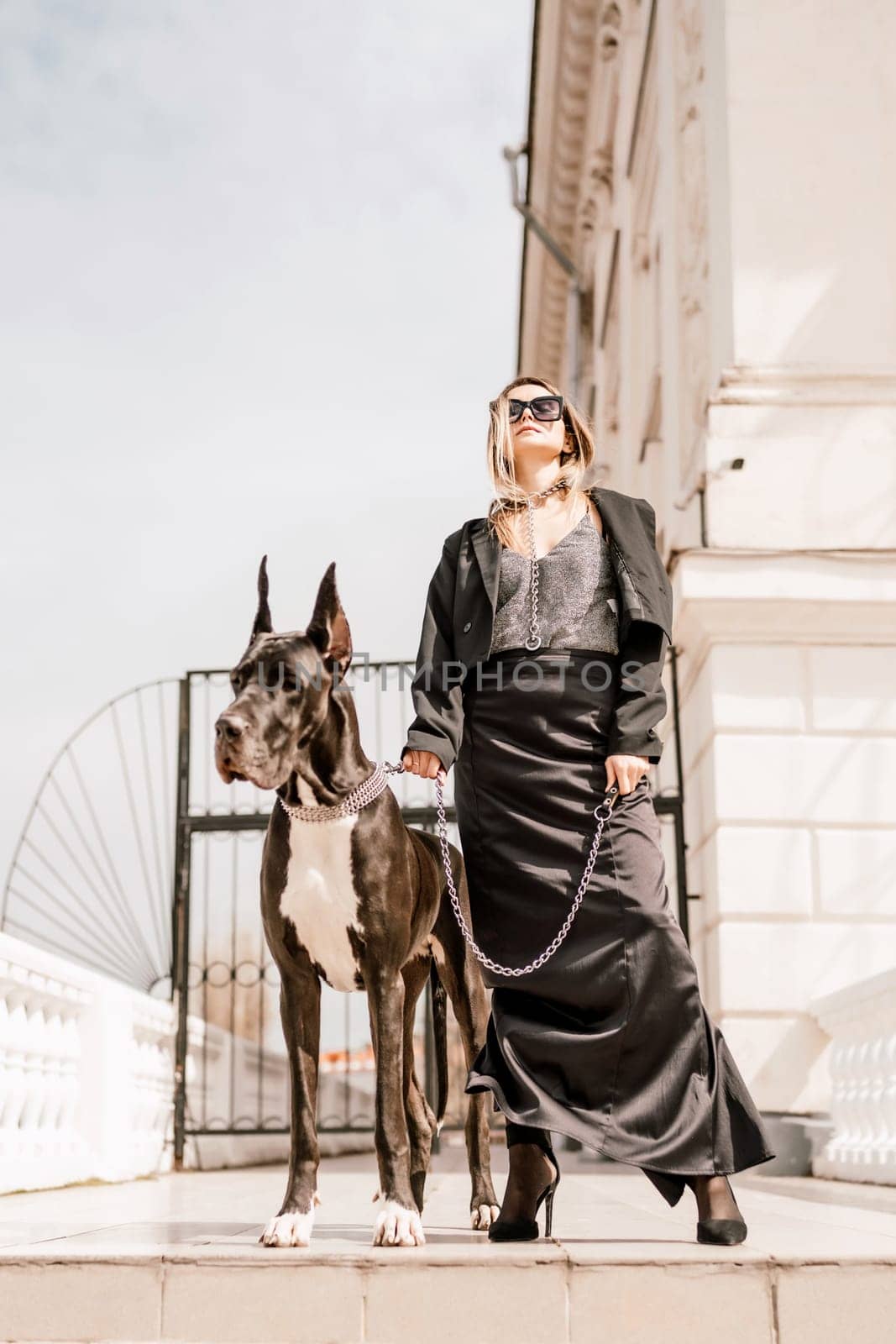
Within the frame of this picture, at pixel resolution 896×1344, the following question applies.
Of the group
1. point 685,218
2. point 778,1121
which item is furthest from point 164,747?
point 685,218

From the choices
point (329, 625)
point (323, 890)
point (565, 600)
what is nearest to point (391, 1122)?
point (323, 890)

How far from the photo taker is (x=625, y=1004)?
137 inches

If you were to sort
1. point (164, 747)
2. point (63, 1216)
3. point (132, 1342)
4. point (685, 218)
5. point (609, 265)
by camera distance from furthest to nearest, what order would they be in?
point (609, 265)
point (685, 218)
point (164, 747)
point (63, 1216)
point (132, 1342)

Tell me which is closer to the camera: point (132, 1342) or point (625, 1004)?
point (132, 1342)

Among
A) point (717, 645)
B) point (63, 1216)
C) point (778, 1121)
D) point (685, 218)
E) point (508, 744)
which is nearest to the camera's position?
point (508, 744)

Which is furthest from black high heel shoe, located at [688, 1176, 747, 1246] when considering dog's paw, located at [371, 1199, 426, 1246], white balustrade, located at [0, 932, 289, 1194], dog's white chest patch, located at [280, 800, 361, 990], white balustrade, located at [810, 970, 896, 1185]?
white balustrade, located at [0, 932, 289, 1194]

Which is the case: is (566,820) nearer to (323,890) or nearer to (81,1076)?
(323,890)

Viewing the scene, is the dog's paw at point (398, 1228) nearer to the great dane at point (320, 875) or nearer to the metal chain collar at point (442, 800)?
the great dane at point (320, 875)

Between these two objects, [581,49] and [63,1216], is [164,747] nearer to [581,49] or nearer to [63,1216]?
[63,1216]

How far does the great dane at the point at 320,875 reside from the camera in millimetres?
3400

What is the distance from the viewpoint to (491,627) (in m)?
3.73

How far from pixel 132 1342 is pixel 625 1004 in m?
1.34

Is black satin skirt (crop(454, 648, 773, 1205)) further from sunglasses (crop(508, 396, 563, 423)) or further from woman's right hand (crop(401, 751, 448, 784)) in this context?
sunglasses (crop(508, 396, 563, 423))

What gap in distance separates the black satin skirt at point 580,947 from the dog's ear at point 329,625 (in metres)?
0.39
